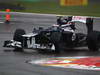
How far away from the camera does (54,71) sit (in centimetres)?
977

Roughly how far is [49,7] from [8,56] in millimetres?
21810

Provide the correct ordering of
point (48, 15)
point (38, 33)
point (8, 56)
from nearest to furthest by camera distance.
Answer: point (8, 56) < point (38, 33) < point (48, 15)

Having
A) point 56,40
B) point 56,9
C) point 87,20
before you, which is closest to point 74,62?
point 56,40

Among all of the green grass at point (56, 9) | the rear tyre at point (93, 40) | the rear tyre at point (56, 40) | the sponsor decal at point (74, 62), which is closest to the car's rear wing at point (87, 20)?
the rear tyre at point (93, 40)

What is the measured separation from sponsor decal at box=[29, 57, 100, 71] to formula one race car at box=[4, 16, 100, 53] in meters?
1.27

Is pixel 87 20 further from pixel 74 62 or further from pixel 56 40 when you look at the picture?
pixel 74 62

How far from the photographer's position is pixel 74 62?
11016 millimetres

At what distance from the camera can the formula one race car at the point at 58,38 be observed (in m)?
13.0

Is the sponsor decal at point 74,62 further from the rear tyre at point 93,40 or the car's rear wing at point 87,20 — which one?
the car's rear wing at point 87,20

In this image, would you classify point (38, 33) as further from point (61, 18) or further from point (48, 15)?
point (48, 15)

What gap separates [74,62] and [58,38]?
1968 millimetres

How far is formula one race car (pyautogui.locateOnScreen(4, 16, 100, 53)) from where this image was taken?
1303cm

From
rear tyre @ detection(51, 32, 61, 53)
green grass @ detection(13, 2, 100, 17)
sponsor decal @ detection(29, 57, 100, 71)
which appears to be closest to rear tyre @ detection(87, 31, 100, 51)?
rear tyre @ detection(51, 32, 61, 53)

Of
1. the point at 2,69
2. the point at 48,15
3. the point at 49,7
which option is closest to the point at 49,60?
the point at 2,69
